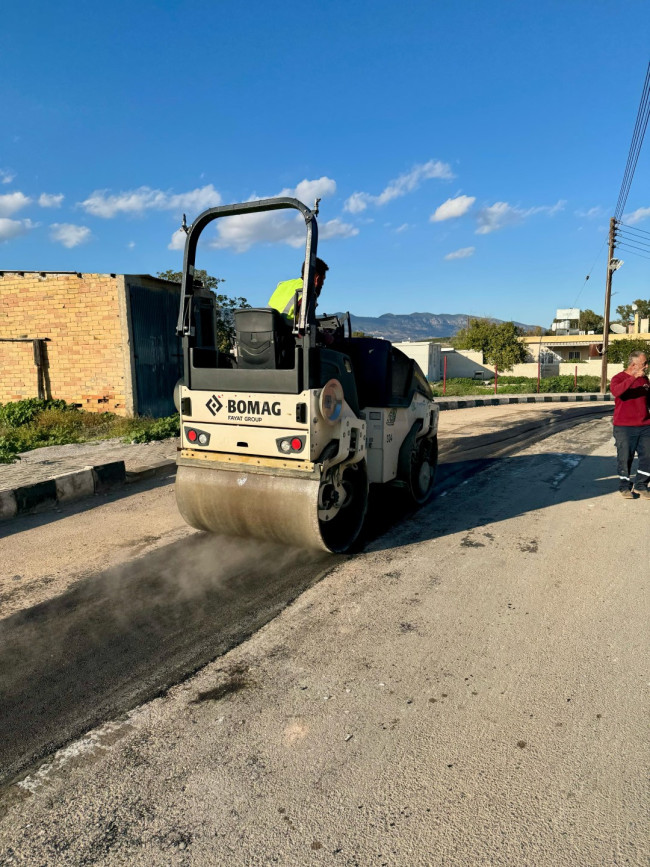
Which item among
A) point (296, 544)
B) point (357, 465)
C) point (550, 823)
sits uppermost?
point (357, 465)

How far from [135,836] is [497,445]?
10076mm

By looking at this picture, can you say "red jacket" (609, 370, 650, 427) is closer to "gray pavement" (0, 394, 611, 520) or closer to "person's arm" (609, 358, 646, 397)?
"person's arm" (609, 358, 646, 397)

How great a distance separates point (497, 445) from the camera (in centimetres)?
1125

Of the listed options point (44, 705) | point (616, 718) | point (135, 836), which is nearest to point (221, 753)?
point (135, 836)

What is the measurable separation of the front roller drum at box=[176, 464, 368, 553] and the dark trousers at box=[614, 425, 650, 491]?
369 centimetres

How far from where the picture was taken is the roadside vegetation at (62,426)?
10.6 metres

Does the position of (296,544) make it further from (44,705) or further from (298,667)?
(44,705)

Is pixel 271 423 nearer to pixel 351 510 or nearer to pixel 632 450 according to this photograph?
pixel 351 510

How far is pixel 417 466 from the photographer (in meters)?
6.55

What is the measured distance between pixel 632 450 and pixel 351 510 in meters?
Answer: 3.93

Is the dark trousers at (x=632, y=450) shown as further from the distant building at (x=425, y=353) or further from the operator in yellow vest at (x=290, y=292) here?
the distant building at (x=425, y=353)

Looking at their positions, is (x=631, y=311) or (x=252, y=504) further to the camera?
(x=631, y=311)

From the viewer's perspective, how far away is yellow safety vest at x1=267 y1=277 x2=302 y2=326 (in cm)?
488

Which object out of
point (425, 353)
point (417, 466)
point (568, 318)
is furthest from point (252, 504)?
point (568, 318)
